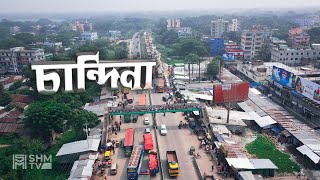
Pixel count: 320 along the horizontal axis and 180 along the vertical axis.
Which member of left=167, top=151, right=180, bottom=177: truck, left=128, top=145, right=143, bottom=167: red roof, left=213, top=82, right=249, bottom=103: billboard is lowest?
left=167, top=151, right=180, bottom=177: truck

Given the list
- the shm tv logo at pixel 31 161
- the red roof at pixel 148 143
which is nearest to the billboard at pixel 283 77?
the red roof at pixel 148 143

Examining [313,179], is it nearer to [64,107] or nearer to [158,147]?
[158,147]

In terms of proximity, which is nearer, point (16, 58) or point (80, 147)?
point (80, 147)

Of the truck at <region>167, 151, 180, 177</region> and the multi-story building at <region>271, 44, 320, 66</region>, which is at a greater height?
the multi-story building at <region>271, 44, 320, 66</region>

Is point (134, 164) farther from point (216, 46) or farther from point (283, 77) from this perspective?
point (216, 46)

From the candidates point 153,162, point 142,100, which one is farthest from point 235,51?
point 153,162

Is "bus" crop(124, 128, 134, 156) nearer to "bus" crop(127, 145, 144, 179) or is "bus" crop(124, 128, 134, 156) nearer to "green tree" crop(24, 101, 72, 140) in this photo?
"bus" crop(127, 145, 144, 179)

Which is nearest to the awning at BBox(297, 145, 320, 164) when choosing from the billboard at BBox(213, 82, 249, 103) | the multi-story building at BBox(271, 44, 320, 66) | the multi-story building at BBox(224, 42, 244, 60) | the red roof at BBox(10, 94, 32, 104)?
the billboard at BBox(213, 82, 249, 103)
